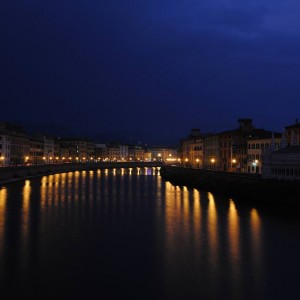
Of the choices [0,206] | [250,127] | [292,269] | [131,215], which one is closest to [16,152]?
[250,127]

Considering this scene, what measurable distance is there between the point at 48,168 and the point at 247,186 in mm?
73967

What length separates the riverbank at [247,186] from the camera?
45219mm

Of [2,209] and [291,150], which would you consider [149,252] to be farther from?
[291,150]

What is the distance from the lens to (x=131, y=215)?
4316cm

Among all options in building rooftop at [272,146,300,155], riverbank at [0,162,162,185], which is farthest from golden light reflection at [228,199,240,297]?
riverbank at [0,162,162,185]

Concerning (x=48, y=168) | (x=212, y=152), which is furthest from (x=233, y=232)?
(x=48, y=168)

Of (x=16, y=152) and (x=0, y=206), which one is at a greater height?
(x=16, y=152)

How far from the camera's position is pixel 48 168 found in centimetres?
11600

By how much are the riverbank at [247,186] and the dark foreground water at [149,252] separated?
2.63m

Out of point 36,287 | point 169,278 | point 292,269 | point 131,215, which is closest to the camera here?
point 36,287

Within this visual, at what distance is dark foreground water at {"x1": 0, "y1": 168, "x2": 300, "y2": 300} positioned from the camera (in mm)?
21078

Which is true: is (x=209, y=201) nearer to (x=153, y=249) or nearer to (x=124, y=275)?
(x=153, y=249)

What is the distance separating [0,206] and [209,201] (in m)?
25.3

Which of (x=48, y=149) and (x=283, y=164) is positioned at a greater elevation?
(x=48, y=149)
